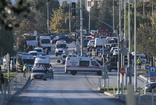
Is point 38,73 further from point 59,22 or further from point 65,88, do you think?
point 59,22

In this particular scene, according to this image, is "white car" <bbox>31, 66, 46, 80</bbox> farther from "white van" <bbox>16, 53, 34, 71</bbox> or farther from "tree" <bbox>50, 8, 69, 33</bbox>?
"tree" <bbox>50, 8, 69, 33</bbox>

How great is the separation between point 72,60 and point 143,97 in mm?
23987

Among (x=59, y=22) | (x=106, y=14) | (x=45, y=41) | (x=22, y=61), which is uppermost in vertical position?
(x=106, y=14)

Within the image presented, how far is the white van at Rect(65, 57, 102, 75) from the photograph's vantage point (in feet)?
178

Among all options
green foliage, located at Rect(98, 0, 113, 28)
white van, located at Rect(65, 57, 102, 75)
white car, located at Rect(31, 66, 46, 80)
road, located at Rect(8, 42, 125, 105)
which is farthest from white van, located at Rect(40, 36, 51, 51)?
white car, located at Rect(31, 66, 46, 80)

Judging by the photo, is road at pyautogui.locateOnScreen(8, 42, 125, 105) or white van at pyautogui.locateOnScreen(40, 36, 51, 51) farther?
white van at pyautogui.locateOnScreen(40, 36, 51, 51)

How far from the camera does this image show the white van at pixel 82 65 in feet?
178

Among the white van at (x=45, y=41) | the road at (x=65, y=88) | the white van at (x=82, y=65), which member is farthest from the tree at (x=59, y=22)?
the white van at (x=82, y=65)

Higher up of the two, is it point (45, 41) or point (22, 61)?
point (45, 41)

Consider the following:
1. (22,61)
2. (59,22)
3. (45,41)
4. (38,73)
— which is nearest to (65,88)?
(38,73)

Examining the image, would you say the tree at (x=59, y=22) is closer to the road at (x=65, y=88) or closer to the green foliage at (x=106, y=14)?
the green foliage at (x=106, y=14)

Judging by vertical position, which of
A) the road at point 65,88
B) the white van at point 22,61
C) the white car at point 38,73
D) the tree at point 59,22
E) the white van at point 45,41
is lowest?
the road at point 65,88

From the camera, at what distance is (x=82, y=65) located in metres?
54.5

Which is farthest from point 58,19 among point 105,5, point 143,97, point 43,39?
point 143,97
